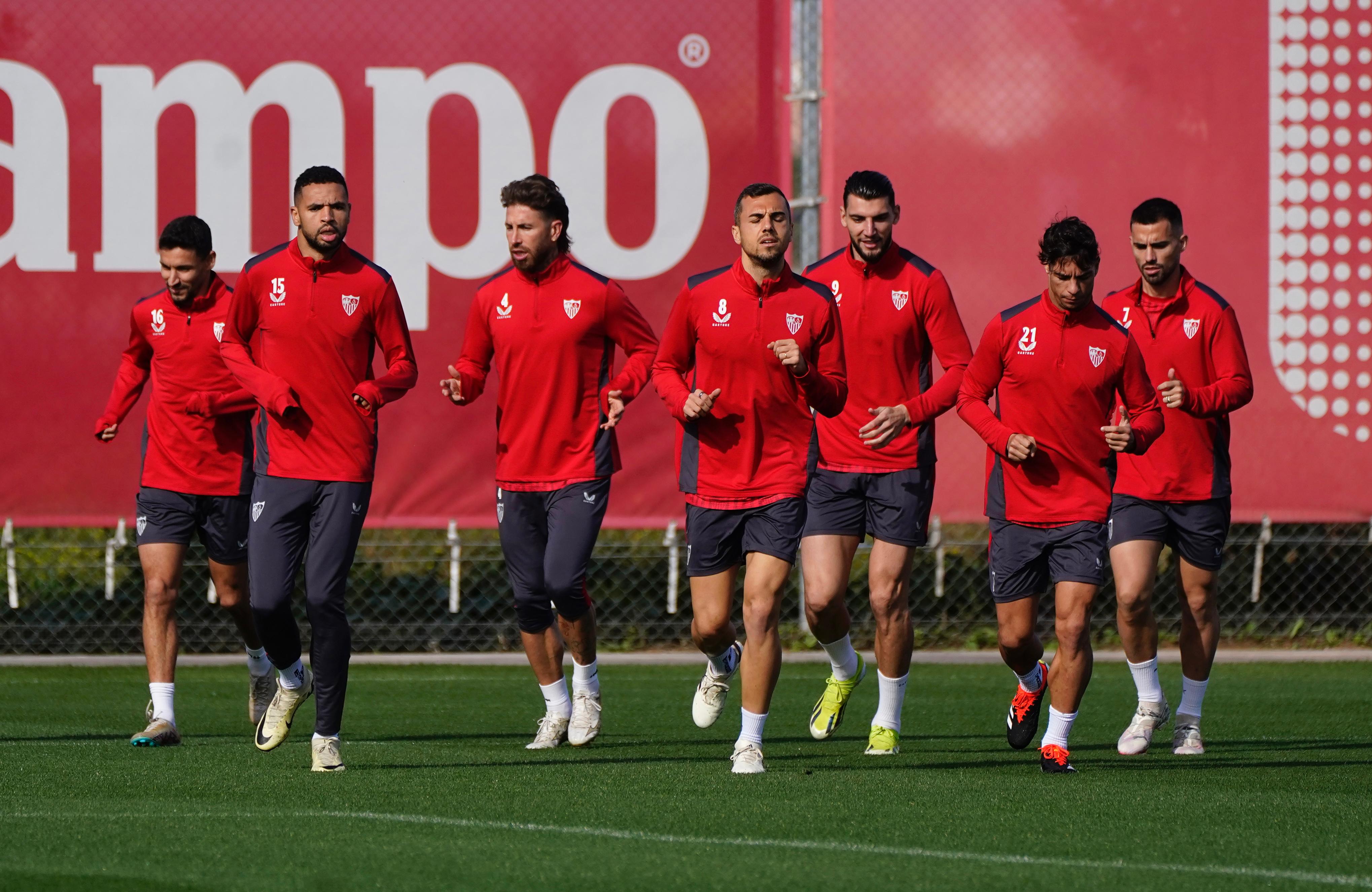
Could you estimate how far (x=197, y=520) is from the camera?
340 inches

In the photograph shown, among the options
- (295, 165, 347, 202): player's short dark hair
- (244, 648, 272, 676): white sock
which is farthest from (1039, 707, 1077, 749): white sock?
(244, 648, 272, 676): white sock

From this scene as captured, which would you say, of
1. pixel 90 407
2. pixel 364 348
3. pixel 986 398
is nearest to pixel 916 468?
pixel 986 398

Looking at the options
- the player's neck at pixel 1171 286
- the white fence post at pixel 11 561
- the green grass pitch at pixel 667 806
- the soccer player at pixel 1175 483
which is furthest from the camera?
the white fence post at pixel 11 561

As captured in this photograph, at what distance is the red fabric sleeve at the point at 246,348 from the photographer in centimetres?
683

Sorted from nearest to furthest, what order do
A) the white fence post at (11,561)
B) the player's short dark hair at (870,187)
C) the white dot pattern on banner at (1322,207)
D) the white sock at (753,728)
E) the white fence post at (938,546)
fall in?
the white sock at (753,728)
the player's short dark hair at (870,187)
the white fence post at (11,561)
the white fence post at (938,546)
the white dot pattern on banner at (1322,207)

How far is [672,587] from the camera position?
38.8 feet

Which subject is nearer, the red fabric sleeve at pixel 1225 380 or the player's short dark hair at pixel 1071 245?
the player's short dark hair at pixel 1071 245

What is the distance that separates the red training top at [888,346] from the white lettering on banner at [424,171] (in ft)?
14.0

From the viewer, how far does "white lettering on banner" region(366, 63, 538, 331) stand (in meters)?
12.0

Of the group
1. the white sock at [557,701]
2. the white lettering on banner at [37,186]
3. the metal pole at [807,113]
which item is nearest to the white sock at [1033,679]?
the white sock at [557,701]

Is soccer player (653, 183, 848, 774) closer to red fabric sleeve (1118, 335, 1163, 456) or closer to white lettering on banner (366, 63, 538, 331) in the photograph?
red fabric sleeve (1118, 335, 1163, 456)

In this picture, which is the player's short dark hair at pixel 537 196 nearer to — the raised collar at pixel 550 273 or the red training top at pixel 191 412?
the raised collar at pixel 550 273

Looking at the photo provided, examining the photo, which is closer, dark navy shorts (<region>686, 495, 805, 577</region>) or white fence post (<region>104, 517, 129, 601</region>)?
dark navy shorts (<region>686, 495, 805, 577</region>)

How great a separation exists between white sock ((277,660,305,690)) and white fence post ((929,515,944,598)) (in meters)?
5.61
